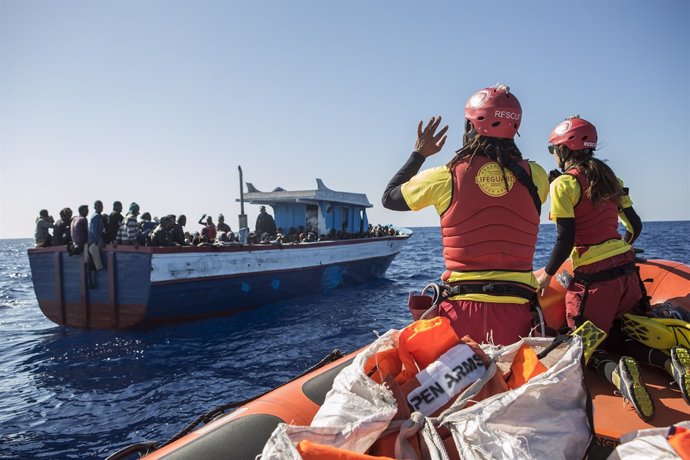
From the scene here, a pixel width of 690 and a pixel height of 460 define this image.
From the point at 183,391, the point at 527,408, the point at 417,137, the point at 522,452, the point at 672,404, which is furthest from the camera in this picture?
the point at 183,391

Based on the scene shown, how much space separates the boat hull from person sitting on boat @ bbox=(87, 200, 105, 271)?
19 centimetres

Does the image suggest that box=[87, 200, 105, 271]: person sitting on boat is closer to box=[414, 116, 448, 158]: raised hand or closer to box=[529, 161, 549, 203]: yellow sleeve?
box=[414, 116, 448, 158]: raised hand

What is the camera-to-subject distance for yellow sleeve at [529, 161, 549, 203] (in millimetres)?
2559

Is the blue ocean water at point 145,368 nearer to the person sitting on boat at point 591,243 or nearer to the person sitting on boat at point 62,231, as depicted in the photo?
the person sitting on boat at point 62,231

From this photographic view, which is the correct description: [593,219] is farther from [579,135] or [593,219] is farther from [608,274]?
[579,135]

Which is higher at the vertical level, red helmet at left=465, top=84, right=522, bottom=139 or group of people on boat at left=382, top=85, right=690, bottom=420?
red helmet at left=465, top=84, right=522, bottom=139

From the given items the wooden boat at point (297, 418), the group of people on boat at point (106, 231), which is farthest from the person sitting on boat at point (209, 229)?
the wooden boat at point (297, 418)

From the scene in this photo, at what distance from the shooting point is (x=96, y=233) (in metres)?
11.1

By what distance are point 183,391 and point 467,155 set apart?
6.13 meters

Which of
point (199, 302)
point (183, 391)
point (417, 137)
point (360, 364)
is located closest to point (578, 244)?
point (417, 137)

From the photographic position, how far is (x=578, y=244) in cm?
324

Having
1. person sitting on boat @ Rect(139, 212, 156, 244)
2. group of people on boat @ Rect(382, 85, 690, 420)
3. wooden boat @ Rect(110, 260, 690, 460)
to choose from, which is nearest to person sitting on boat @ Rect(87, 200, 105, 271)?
person sitting on boat @ Rect(139, 212, 156, 244)

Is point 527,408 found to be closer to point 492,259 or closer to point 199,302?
point 492,259

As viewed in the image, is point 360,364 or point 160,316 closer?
point 360,364
